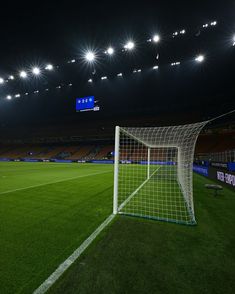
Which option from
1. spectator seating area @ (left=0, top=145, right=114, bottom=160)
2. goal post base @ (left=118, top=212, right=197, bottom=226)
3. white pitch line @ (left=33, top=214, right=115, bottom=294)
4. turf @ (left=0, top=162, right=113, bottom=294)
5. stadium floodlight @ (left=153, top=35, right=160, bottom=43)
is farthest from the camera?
spectator seating area @ (left=0, top=145, right=114, bottom=160)

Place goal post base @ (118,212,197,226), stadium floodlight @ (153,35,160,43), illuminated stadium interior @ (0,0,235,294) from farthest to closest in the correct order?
stadium floodlight @ (153,35,160,43), goal post base @ (118,212,197,226), illuminated stadium interior @ (0,0,235,294)

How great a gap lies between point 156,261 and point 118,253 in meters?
0.48

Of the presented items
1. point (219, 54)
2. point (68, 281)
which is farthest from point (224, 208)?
point (219, 54)

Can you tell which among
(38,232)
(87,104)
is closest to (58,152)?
(87,104)

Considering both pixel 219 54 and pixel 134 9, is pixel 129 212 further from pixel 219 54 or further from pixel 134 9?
pixel 219 54

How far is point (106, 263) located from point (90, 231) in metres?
0.86

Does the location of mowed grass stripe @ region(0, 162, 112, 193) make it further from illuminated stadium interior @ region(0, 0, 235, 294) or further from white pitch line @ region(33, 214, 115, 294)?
white pitch line @ region(33, 214, 115, 294)

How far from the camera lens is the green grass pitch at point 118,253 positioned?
1.49 metres

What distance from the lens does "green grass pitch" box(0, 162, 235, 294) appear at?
1489 millimetres

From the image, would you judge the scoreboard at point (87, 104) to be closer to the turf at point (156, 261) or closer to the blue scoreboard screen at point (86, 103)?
the blue scoreboard screen at point (86, 103)

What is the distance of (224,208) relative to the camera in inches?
157

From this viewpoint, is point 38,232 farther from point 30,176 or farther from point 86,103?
point 86,103

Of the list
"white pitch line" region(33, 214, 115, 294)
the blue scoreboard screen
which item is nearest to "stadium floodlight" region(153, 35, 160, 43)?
the blue scoreboard screen

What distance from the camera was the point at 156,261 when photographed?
1834mm
